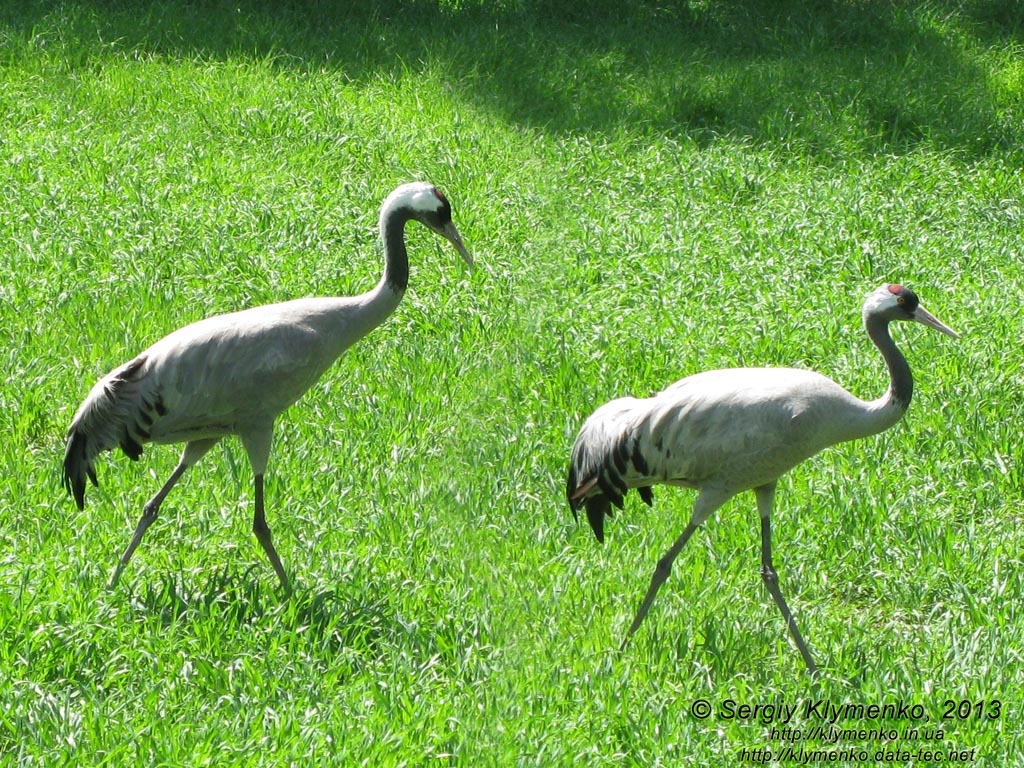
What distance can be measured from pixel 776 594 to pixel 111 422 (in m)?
2.25

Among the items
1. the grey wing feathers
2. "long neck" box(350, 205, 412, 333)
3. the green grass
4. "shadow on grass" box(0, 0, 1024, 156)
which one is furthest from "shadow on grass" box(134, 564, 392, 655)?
"shadow on grass" box(0, 0, 1024, 156)

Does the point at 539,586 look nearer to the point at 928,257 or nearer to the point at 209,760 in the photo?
the point at 209,760

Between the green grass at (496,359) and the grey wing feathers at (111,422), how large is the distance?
31 centimetres

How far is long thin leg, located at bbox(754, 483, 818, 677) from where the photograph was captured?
13.4ft

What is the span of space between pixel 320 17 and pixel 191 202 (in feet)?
13.8

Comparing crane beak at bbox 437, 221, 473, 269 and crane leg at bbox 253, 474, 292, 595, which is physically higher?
crane beak at bbox 437, 221, 473, 269

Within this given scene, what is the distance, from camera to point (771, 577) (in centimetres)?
428

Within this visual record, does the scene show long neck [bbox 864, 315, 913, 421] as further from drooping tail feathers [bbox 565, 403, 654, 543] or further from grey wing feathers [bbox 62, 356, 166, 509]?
grey wing feathers [bbox 62, 356, 166, 509]

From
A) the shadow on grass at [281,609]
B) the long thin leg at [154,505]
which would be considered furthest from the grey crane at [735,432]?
the long thin leg at [154,505]

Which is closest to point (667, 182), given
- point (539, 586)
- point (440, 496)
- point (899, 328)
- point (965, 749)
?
point (899, 328)

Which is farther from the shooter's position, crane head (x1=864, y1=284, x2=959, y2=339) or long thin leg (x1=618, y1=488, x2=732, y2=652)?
crane head (x1=864, y1=284, x2=959, y2=339)

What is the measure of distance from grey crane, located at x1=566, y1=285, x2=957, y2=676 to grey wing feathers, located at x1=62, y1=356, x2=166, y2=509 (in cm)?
145

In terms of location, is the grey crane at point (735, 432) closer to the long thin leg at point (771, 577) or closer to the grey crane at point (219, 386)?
the long thin leg at point (771, 577)

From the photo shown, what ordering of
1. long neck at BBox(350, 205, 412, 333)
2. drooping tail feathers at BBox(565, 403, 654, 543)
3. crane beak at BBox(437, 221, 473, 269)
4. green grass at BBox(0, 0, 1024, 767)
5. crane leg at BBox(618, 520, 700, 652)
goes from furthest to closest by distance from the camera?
crane beak at BBox(437, 221, 473, 269)
long neck at BBox(350, 205, 412, 333)
drooping tail feathers at BBox(565, 403, 654, 543)
crane leg at BBox(618, 520, 700, 652)
green grass at BBox(0, 0, 1024, 767)
